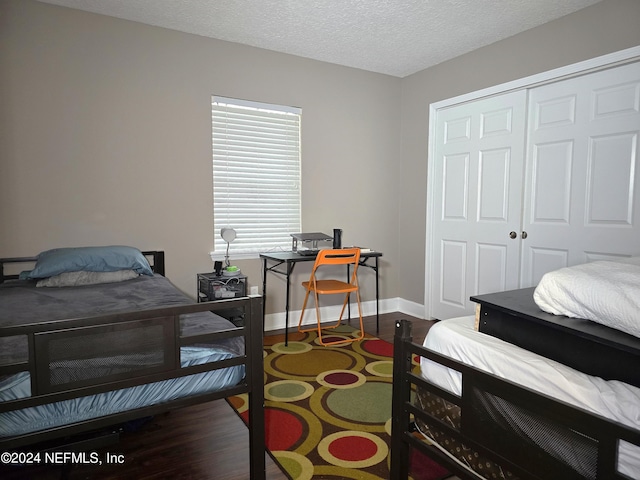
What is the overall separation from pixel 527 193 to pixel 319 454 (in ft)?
8.27

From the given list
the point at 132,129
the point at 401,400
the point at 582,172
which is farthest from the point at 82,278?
the point at 582,172

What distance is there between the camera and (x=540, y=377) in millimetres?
1179

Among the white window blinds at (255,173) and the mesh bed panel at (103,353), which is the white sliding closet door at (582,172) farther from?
the mesh bed panel at (103,353)

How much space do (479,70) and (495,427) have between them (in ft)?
10.8

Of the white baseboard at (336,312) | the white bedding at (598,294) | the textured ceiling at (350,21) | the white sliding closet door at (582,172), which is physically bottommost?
the white baseboard at (336,312)

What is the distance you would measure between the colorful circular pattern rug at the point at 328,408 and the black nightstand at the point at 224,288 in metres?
0.38

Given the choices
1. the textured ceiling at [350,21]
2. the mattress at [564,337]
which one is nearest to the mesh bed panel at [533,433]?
the mattress at [564,337]

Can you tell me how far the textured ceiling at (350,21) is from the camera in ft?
9.15

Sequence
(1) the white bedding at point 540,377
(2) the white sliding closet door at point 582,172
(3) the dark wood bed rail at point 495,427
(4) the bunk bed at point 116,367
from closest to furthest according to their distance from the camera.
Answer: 1. (3) the dark wood bed rail at point 495,427
2. (1) the white bedding at point 540,377
3. (4) the bunk bed at point 116,367
4. (2) the white sliding closet door at point 582,172

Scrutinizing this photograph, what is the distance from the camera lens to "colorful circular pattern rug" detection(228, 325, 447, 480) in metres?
1.86

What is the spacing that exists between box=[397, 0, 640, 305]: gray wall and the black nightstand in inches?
73.8

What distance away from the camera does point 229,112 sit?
3.52m

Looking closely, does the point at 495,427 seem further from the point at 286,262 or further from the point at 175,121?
the point at 175,121

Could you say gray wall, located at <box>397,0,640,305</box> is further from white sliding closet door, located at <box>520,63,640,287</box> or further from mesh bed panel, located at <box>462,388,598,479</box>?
mesh bed panel, located at <box>462,388,598,479</box>
